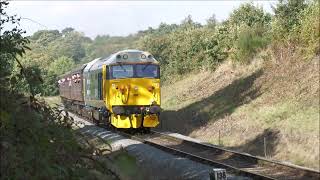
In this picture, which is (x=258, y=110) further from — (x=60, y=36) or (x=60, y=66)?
(x=60, y=66)

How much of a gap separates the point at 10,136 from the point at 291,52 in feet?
71.4

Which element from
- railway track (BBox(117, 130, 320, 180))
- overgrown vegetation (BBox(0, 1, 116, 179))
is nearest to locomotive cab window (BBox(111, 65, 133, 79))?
railway track (BBox(117, 130, 320, 180))

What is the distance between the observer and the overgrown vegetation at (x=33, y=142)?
5.11m

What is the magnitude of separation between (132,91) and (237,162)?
8.57m

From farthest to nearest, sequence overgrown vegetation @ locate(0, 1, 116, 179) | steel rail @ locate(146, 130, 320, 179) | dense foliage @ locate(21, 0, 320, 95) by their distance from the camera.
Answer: dense foliage @ locate(21, 0, 320, 95) → steel rail @ locate(146, 130, 320, 179) → overgrown vegetation @ locate(0, 1, 116, 179)

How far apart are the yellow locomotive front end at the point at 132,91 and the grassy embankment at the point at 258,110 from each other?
232 centimetres

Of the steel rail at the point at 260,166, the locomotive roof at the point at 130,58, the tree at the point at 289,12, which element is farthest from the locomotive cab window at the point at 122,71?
the tree at the point at 289,12

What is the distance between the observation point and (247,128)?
19812 millimetres

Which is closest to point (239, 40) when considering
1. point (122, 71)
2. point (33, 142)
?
point (122, 71)

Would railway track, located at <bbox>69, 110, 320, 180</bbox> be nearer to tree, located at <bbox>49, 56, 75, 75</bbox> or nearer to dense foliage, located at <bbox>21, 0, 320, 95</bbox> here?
dense foliage, located at <bbox>21, 0, 320, 95</bbox>

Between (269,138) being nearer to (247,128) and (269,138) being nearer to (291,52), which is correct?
(247,128)

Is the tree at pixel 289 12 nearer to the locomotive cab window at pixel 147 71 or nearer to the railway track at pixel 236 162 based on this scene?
the locomotive cab window at pixel 147 71

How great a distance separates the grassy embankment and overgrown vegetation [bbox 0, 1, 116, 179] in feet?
30.8

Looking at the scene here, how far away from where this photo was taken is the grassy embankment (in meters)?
16.3
